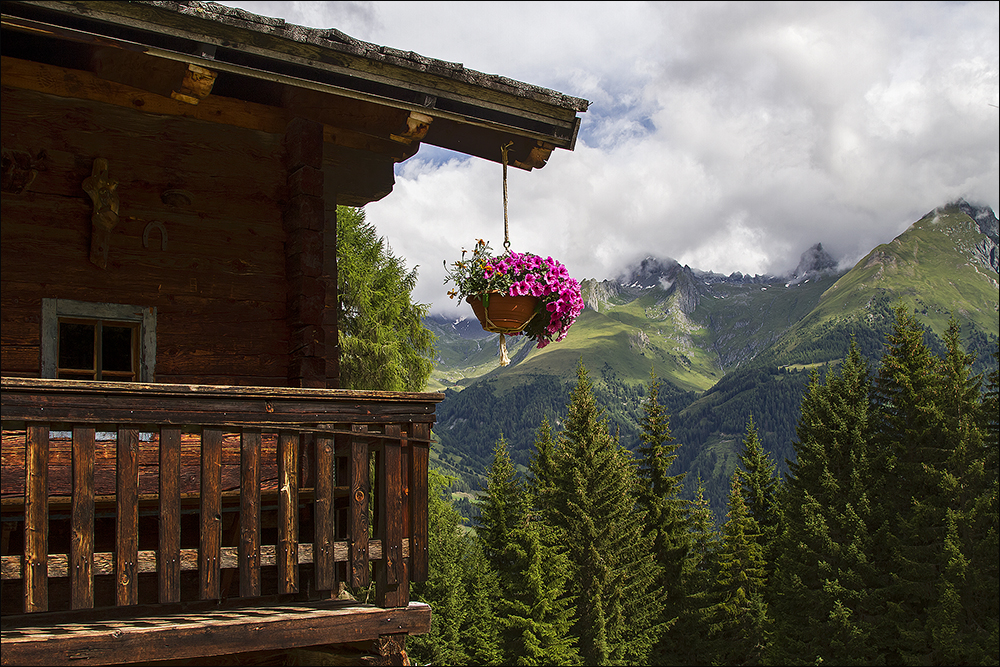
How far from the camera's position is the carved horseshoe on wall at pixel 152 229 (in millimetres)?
6770

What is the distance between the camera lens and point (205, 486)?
4730mm

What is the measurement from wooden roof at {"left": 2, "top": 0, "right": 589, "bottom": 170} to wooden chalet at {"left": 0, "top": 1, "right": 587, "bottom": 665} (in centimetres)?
2

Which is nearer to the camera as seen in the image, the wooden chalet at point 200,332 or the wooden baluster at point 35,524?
the wooden baluster at point 35,524

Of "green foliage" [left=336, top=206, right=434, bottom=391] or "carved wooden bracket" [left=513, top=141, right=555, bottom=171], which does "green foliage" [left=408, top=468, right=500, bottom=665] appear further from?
"carved wooden bracket" [left=513, top=141, right=555, bottom=171]

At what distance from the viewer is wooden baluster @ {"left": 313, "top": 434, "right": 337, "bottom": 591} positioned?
4.96 metres

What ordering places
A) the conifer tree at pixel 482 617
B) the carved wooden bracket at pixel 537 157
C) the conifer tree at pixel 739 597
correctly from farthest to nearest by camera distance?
1. the conifer tree at pixel 739 597
2. the conifer tree at pixel 482 617
3. the carved wooden bracket at pixel 537 157

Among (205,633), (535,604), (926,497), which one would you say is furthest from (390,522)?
(926,497)

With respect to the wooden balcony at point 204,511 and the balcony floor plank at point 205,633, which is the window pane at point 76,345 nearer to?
the wooden balcony at point 204,511

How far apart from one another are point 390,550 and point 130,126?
4.01 metres

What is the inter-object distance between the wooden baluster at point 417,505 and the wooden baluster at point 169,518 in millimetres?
1339

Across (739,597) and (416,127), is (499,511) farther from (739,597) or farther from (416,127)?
(416,127)

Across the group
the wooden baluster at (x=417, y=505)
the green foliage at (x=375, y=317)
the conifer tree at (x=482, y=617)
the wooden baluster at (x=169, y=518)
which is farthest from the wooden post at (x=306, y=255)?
the conifer tree at (x=482, y=617)

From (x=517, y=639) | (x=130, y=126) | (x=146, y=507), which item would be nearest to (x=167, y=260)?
(x=130, y=126)

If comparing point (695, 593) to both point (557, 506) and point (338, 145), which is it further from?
point (338, 145)
